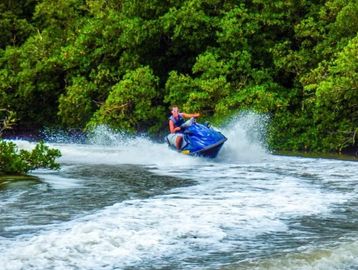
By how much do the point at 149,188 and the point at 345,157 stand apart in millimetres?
7807

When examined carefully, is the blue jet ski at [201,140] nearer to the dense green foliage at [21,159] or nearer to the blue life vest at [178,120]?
the blue life vest at [178,120]

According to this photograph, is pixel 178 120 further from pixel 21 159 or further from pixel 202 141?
pixel 21 159

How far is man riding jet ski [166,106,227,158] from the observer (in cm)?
1552

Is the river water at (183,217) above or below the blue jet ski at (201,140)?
below

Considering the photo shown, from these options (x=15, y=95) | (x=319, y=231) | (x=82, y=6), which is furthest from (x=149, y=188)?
(x=82, y=6)

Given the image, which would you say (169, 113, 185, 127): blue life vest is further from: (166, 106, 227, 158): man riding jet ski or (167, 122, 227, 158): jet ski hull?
(167, 122, 227, 158): jet ski hull

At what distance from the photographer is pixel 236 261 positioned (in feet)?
20.1

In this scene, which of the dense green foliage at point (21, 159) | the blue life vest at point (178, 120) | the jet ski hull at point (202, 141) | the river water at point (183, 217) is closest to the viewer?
the river water at point (183, 217)

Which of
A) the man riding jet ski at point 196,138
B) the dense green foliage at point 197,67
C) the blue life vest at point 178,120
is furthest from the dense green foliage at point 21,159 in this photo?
the dense green foliage at point 197,67

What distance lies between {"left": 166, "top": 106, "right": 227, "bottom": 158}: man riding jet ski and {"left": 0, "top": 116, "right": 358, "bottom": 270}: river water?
2.84ft

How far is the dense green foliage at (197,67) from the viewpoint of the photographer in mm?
18797

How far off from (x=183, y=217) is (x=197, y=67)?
12.8m

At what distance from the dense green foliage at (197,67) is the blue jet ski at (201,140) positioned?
3.42 metres

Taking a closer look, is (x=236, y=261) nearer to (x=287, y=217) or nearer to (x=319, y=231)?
(x=319, y=231)
